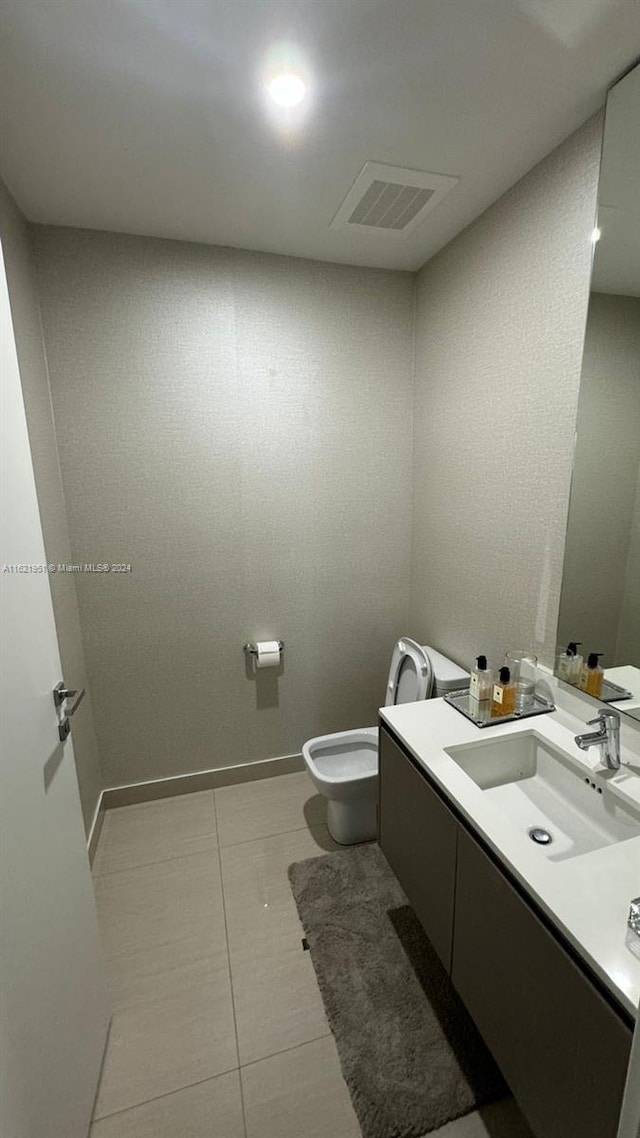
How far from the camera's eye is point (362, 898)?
165 centimetres

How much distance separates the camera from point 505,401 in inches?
61.2

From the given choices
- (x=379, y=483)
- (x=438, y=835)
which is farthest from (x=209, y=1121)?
(x=379, y=483)

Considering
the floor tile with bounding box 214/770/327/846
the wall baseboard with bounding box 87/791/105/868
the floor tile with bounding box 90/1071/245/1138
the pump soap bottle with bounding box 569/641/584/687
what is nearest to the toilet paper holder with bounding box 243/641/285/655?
the floor tile with bounding box 214/770/327/846

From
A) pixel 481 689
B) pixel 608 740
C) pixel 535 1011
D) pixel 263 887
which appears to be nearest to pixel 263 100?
pixel 481 689

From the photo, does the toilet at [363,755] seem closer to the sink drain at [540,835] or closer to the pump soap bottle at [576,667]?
the pump soap bottle at [576,667]

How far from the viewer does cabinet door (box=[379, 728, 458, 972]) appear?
1086 millimetres

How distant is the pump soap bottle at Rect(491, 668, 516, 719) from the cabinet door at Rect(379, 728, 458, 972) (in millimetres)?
341

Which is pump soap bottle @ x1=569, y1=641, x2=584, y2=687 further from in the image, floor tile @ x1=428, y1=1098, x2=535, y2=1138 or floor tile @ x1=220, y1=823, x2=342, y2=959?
floor tile @ x1=220, y1=823, x2=342, y2=959

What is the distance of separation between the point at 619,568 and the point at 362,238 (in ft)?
5.17

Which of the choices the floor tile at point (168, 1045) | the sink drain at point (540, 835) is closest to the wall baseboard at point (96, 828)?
the floor tile at point (168, 1045)

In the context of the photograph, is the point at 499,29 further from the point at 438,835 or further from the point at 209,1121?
the point at 209,1121

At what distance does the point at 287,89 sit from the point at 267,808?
261 centimetres

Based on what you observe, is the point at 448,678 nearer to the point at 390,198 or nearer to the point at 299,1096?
the point at 299,1096

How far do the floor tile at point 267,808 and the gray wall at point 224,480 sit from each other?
6.6 inches
